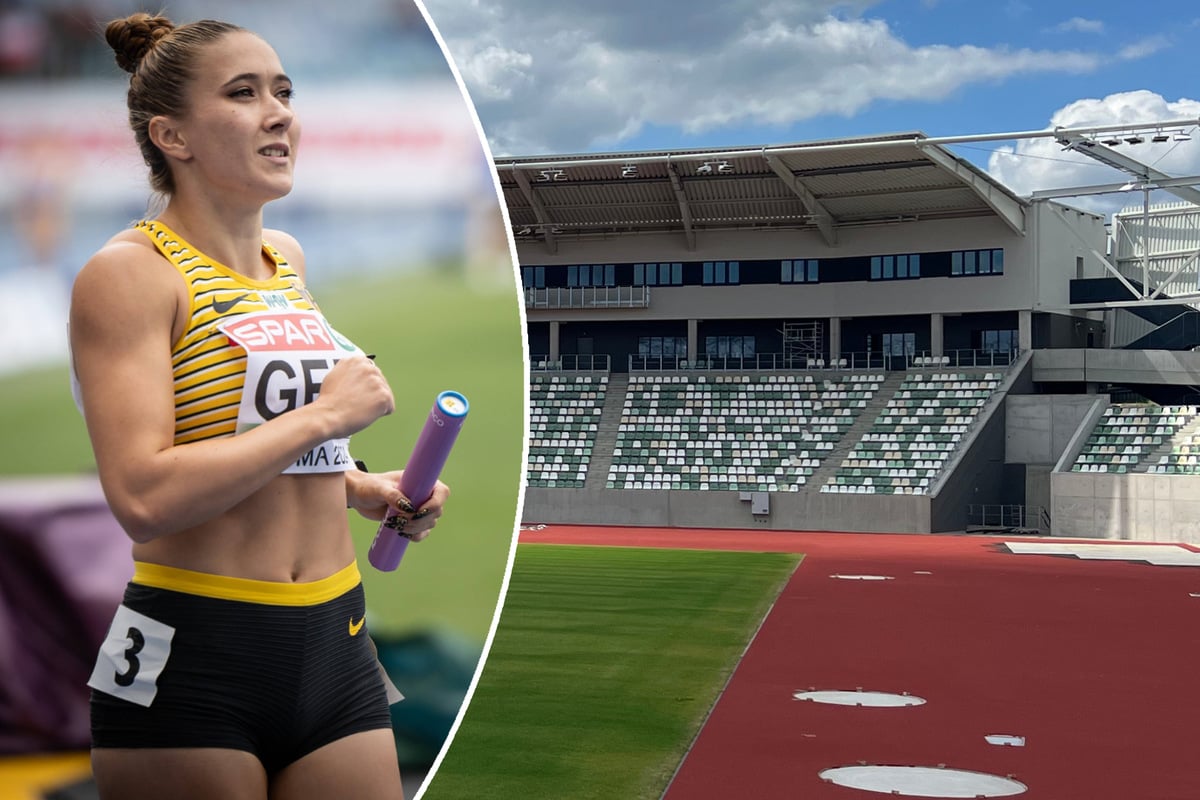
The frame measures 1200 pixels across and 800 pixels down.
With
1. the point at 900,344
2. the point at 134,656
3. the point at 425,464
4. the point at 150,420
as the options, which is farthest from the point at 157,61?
the point at 900,344

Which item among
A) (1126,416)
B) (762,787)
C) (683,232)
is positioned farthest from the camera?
(683,232)

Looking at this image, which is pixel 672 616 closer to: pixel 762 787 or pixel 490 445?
pixel 762 787

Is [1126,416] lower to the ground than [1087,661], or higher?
higher

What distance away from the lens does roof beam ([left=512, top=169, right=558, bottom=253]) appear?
35.0 m

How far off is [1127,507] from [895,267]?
9.52m

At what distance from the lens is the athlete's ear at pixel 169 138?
4.79ft

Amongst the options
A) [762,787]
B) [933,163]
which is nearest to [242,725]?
[762,787]

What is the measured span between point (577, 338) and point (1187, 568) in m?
21.7

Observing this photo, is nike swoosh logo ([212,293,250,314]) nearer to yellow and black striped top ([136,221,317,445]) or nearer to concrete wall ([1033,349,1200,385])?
yellow and black striped top ([136,221,317,445])

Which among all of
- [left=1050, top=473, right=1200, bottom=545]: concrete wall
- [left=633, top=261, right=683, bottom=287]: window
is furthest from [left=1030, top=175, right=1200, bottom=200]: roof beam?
[left=633, top=261, right=683, bottom=287]: window

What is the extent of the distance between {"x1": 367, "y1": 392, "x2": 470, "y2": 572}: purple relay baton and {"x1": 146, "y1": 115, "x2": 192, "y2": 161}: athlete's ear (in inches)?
15.7

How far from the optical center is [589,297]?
38.6 metres

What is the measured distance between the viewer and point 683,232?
3759cm

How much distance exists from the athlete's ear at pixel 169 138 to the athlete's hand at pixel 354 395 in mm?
307
